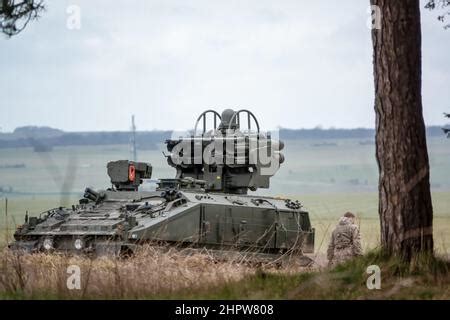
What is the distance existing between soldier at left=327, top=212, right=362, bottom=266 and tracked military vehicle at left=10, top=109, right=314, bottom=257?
2.88 feet

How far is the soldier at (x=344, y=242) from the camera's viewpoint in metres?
16.2

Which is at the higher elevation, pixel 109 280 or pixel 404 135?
pixel 404 135

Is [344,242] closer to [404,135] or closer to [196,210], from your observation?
[196,210]

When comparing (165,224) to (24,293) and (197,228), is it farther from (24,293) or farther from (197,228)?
(24,293)

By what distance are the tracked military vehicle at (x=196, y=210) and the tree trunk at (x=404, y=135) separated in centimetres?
561

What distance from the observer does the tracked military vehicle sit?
55.9 feet

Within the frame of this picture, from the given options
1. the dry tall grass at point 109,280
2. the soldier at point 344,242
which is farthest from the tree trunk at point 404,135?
the soldier at point 344,242

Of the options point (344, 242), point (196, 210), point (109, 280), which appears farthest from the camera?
point (196, 210)

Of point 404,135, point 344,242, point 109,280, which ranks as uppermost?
point 404,135

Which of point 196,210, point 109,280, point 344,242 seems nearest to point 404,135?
point 109,280

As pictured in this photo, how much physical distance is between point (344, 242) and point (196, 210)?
2984 millimetres

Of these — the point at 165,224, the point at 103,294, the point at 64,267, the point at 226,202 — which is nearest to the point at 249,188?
the point at 226,202

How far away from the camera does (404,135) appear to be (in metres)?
11.0

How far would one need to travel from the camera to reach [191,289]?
10.2 m
